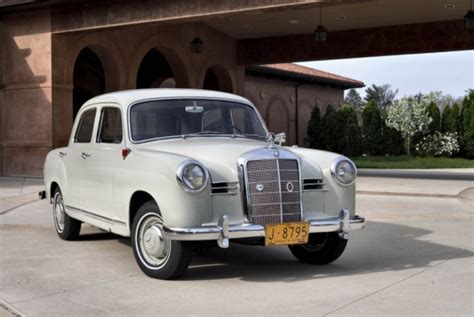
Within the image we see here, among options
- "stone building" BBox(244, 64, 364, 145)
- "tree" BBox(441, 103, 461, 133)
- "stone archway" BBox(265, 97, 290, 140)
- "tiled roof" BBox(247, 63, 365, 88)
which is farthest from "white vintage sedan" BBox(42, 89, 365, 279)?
"tree" BBox(441, 103, 461, 133)

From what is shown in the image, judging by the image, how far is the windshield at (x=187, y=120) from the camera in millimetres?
6332

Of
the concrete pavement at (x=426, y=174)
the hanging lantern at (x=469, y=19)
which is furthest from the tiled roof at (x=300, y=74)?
the hanging lantern at (x=469, y=19)

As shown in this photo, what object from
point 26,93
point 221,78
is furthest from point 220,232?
point 221,78

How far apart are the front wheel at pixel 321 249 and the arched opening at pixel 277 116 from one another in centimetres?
2420

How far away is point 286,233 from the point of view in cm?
540

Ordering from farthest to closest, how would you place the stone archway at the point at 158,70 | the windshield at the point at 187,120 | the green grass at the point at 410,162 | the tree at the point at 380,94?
the tree at the point at 380,94, the green grass at the point at 410,162, the stone archway at the point at 158,70, the windshield at the point at 187,120

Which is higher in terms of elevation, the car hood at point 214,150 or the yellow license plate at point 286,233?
the car hood at point 214,150

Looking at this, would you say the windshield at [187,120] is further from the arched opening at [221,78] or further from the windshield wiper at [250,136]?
the arched opening at [221,78]

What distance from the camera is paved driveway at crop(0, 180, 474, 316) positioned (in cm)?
465

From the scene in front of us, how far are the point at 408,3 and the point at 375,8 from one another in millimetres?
983

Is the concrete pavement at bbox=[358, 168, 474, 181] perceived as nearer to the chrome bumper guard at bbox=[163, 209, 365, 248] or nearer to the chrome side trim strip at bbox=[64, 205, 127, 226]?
the chrome side trim strip at bbox=[64, 205, 127, 226]

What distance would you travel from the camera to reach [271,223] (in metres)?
5.47

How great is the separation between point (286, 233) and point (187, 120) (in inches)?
68.5

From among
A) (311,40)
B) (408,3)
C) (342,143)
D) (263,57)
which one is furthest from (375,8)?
(342,143)
